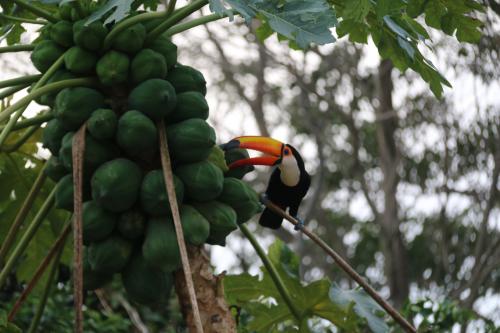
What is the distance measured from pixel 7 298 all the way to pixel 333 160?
810cm

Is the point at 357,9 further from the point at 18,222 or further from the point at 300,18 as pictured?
the point at 18,222

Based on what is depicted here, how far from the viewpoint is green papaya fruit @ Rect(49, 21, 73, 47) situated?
2.53 metres

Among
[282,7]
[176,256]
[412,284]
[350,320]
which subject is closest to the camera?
[176,256]

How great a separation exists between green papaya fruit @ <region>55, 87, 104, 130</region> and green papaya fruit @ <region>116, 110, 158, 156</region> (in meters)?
0.11

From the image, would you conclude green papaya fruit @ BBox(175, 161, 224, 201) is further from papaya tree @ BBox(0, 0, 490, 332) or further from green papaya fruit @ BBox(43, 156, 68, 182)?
green papaya fruit @ BBox(43, 156, 68, 182)

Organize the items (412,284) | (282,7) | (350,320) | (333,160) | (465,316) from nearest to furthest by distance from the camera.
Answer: (282,7), (350,320), (465,316), (412,284), (333,160)

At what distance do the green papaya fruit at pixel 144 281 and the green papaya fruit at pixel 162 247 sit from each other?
0.06 meters

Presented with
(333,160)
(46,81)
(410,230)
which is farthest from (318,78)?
(46,81)

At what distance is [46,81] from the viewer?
246 cm

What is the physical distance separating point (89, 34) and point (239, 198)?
0.63 metres

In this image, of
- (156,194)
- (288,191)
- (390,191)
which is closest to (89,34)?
(156,194)

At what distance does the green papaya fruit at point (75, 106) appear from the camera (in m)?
2.39

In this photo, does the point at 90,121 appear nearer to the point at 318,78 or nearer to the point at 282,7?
the point at 282,7

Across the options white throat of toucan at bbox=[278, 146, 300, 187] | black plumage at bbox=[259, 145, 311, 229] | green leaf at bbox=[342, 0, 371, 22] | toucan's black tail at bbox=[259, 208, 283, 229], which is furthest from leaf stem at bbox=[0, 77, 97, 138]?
toucan's black tail at bbox=[259, 208, 283, 229]
